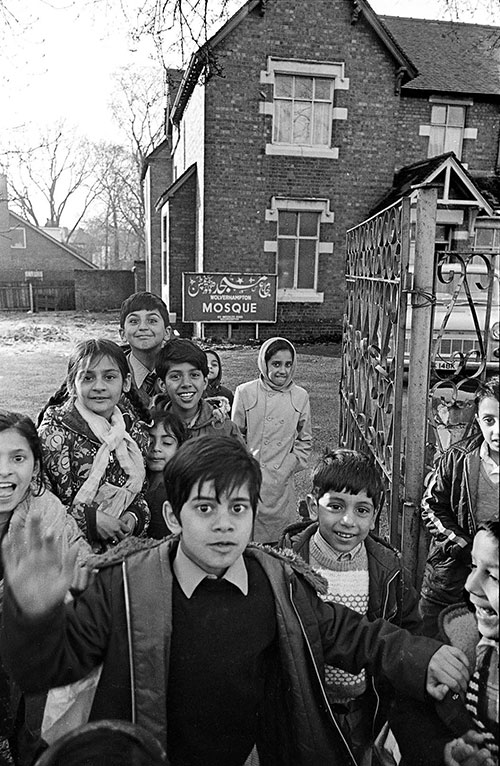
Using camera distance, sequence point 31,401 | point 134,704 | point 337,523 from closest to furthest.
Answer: point 134,704, point 337,523, point 31,401

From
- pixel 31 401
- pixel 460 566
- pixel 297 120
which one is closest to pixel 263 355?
pixel 460 566

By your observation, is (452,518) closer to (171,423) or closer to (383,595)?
(383,595)

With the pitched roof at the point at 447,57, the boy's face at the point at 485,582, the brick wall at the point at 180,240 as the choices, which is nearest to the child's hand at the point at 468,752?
the boy's face at the point at 485,582

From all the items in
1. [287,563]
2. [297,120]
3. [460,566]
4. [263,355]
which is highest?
[297,120]

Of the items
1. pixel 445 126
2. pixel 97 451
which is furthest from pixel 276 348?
pixel 445 126

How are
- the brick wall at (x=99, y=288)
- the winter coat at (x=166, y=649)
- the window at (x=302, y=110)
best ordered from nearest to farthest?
the winter coat at (x=166, y=649) → the window at (x=302, y=110) → the brick wall at (x=99, y=288)

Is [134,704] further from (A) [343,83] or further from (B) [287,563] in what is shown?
(A) [343,83]

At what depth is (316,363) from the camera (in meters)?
12.8

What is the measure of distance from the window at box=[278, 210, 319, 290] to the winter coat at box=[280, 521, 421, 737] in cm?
1322

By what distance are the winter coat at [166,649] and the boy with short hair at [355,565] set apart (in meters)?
0.46

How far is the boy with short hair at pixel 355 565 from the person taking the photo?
217cm

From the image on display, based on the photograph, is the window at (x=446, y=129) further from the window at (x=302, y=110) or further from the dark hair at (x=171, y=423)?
the dark hair at (x=171, y=423)

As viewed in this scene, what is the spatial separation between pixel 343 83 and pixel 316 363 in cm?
669

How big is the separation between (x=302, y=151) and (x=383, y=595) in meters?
13.7
